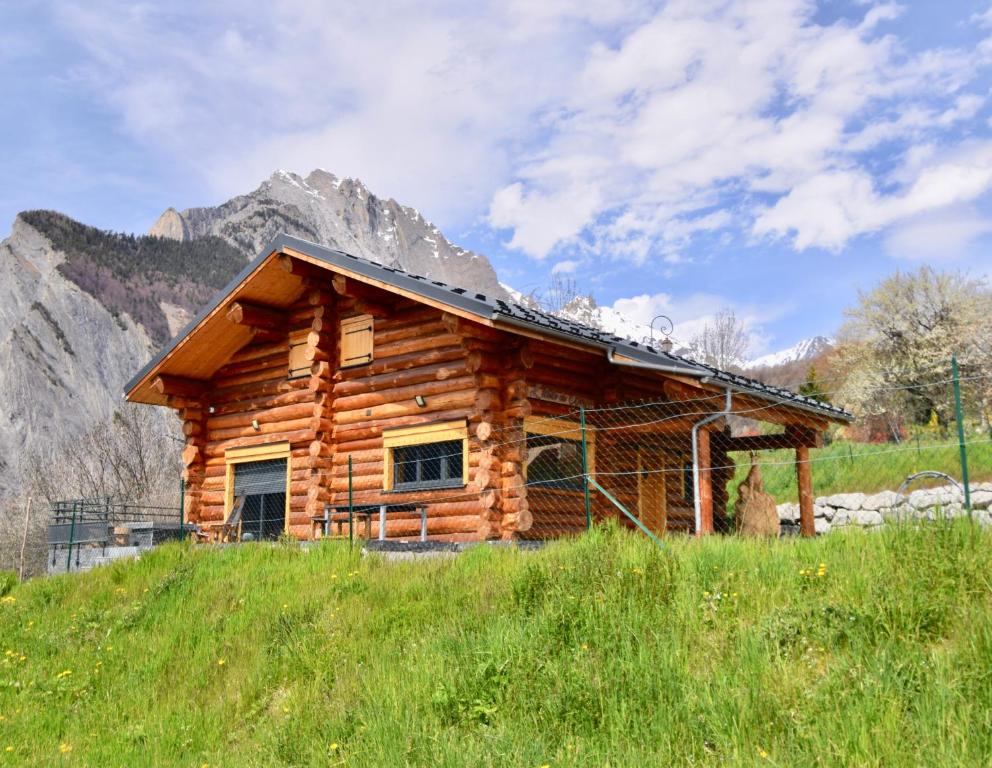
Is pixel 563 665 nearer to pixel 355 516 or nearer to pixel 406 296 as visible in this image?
pixel 406 296

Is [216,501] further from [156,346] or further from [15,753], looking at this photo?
[156,346]

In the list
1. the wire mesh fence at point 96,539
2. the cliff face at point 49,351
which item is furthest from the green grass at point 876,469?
the cliff face at point 49,351

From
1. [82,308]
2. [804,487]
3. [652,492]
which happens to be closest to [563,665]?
[652,492]

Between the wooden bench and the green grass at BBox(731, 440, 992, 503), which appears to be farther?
the green grass at BBox(731, 440, 992, 503)

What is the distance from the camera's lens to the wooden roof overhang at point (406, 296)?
38.6 ft

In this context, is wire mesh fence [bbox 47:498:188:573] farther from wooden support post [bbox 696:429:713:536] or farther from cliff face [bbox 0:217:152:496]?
cliff face [bbox 0:217:152:496]

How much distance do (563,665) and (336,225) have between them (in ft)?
385

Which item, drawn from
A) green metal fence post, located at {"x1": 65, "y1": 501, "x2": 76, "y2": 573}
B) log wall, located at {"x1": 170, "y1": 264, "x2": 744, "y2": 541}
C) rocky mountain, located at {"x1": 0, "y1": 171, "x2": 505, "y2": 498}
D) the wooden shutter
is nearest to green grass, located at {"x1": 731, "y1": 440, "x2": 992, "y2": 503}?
log wall, located at {"x1": 170, "y1": 264, "x2": 744, "y2": 541}

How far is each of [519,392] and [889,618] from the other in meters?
7.85

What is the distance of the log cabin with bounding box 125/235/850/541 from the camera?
12617mm

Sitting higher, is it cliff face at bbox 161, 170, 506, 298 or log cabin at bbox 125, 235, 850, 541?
cliff face at bbox 161, 170, 506, 298

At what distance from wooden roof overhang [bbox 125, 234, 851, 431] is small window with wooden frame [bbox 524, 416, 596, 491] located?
51.7 inches

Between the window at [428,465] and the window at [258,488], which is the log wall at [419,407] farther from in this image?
the window at [258,488]

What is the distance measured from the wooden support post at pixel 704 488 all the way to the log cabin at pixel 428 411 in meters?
0.03
